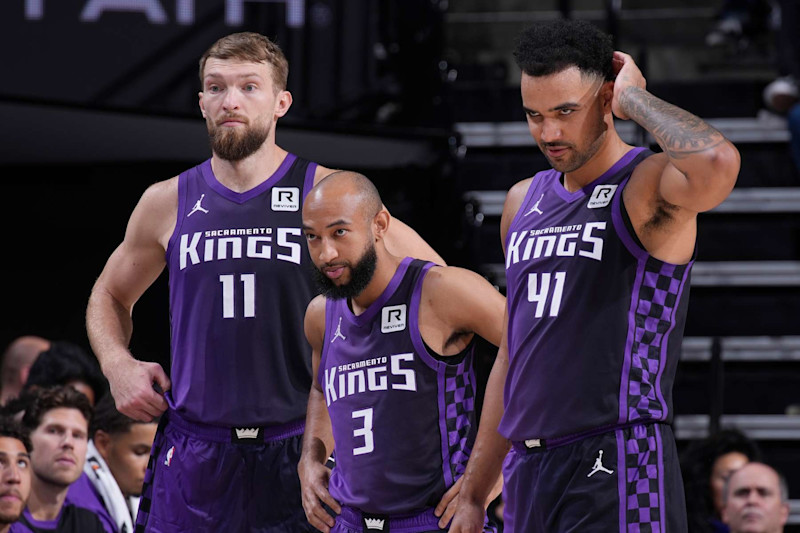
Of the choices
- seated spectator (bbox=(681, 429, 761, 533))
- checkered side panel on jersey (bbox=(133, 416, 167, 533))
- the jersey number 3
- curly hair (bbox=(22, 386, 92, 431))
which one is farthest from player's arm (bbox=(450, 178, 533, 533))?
seated spectator (bbox=(681, 429, 761, 533))

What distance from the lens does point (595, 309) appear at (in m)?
3.35

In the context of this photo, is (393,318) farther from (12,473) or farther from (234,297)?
(12,473)

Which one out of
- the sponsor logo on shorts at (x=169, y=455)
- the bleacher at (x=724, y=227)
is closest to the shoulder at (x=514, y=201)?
the sponsor logo on shorts at (x=169, y=455)

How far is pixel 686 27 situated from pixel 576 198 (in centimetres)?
A: 689

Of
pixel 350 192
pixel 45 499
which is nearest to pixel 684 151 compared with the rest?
pixel 350 192

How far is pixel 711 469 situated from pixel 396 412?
3.29m

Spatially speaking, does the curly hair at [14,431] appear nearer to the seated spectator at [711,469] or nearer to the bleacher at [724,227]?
the bleacher at [724,227]

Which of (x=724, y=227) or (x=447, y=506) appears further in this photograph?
(x=724, y=227)

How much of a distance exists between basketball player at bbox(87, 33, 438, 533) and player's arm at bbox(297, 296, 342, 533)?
0.27ft

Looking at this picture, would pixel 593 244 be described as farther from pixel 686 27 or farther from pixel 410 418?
pixel 686 27

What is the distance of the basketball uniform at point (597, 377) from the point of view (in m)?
3.30

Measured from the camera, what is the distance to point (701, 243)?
27.7 feet

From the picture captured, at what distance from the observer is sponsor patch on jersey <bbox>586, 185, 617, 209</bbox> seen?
342cm

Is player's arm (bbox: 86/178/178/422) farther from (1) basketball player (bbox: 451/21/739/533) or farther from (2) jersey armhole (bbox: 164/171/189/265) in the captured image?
(1) basketball player (bbox: 451/21/739/533)
